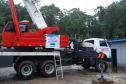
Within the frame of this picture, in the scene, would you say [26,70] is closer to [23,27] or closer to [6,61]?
[6,61]

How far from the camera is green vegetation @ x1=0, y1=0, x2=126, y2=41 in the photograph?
40625 millimetres

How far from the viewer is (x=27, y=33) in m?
15.3

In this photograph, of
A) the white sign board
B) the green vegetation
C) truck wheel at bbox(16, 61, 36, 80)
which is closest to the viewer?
truck wheel at bbox(16, 61, 36, 80)

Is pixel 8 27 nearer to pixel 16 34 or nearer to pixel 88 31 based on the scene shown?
pixel 16 34

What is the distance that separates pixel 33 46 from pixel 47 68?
64.7 inches

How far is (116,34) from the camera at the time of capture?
40812 mm

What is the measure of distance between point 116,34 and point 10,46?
28.4m

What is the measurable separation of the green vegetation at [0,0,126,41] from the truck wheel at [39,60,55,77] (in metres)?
23.2

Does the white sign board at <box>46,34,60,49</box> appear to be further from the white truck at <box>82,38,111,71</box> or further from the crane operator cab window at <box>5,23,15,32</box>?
the white truck at <box>82,38,111,71</box>

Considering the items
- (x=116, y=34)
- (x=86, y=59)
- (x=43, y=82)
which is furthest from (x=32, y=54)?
(x=116, y=34)

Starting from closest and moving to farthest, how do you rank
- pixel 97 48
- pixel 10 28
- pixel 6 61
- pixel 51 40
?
pixel 6 61 < pixel 10 28 < pixel 51 40 < pixel 97 48

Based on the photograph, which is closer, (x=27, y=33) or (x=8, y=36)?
(x=8, y=36)

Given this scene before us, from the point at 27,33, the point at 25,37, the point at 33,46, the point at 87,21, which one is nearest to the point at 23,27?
the point at 27,33

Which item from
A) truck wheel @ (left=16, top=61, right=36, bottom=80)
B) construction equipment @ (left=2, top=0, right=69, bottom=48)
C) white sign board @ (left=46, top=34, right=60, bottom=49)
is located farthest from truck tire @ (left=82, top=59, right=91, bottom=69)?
truck wheel @ (left=16, top=61, right=36, bottom=80)
